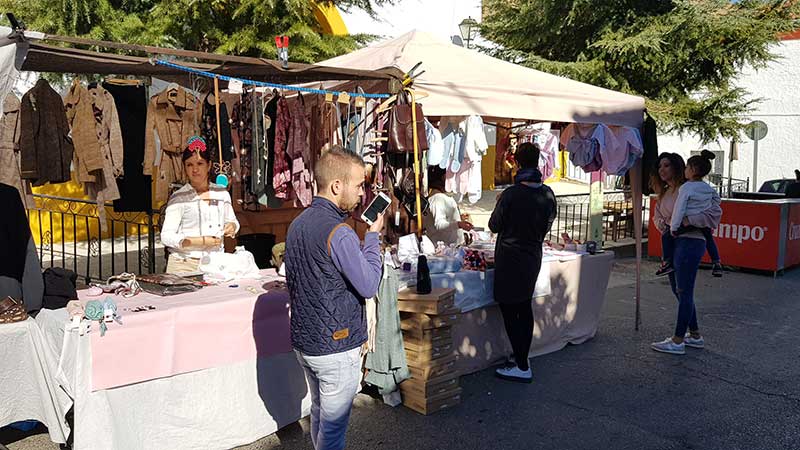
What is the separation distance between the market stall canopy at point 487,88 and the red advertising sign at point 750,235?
4887mm

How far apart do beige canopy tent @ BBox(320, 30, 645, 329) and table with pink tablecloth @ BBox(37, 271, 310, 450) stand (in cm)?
234

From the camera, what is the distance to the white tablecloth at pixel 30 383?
3715mm

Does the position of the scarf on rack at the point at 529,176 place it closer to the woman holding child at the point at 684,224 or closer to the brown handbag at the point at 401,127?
the brown handbag at the point at 401,127

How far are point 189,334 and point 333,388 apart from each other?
1.34m

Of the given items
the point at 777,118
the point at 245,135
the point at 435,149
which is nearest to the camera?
the point at 245,135

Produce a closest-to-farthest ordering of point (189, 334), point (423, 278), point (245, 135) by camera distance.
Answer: point (189, 334)
point (423, 278)
point (245, 135)

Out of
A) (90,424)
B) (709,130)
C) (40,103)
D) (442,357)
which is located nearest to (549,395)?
(442,357)

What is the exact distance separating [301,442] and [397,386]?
0.89 meters

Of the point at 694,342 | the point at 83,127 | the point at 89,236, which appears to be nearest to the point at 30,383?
the point at 83,127

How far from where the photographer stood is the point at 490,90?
19.2ft

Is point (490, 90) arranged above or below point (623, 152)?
above

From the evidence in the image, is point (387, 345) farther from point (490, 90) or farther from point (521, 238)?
point (490, 90)

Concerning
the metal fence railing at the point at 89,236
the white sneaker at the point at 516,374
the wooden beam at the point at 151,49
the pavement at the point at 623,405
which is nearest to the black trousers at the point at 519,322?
the white sneaker at the point at 516,374

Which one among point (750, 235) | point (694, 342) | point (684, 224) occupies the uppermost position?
point (684, 224)
